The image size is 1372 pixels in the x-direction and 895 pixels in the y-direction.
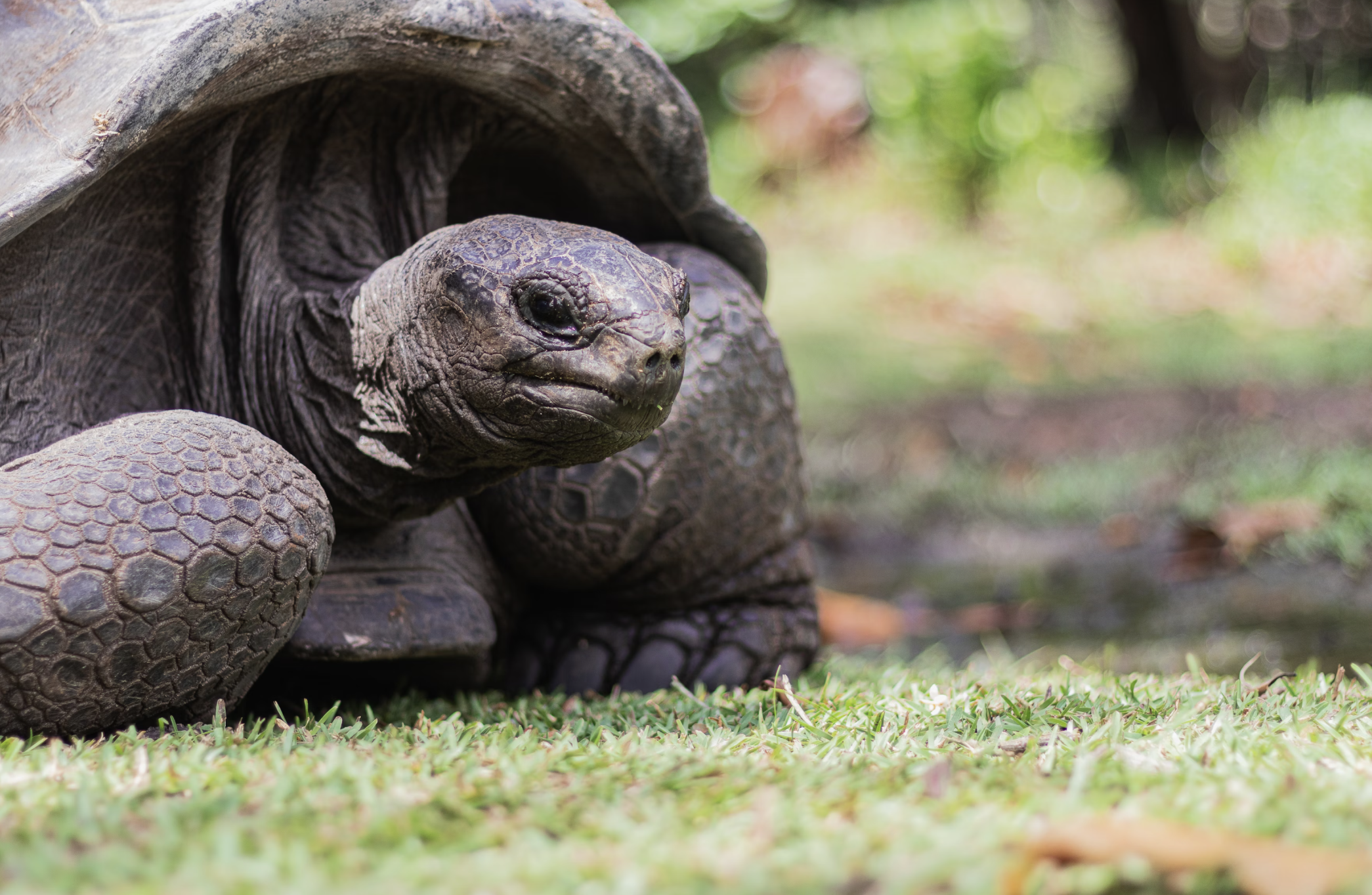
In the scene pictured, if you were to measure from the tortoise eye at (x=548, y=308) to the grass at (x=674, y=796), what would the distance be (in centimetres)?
53

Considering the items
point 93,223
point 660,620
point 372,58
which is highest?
point 372,58

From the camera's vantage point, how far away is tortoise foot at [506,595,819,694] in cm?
251

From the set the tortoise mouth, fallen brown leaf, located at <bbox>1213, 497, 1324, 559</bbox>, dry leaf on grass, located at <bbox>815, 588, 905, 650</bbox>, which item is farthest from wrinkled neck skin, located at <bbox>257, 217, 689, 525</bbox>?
fallen brown leaf, located at <bbox>1213, 497, 1324, 559</bbox>

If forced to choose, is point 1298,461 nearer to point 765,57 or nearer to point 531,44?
point 531,44

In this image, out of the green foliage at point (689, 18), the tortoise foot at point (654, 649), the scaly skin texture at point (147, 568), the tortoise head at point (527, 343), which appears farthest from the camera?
the green foliage at point (689, 18)

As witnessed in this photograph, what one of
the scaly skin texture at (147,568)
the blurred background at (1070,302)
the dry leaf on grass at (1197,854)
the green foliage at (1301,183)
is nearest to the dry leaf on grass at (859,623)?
the blurred background at (1070,302)

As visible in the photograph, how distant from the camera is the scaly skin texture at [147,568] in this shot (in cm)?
156

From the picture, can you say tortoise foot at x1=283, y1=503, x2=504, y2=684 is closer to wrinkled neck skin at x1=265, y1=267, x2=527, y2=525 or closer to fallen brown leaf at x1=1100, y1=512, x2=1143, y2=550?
wrinkled neck skin at x1=265, y1=267, x2=527, y2=525

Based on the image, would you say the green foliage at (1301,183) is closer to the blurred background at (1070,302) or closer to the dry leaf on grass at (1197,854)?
the blurred background at (1070,302)

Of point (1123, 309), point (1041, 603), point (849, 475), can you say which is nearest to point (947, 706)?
point (1041, 603)

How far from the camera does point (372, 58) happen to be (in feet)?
6.95

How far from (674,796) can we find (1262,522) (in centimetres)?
286

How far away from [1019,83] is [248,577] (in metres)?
11.3

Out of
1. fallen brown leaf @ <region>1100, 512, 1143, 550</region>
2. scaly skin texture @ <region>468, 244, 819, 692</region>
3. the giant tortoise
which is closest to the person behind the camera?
the giant tortoise
